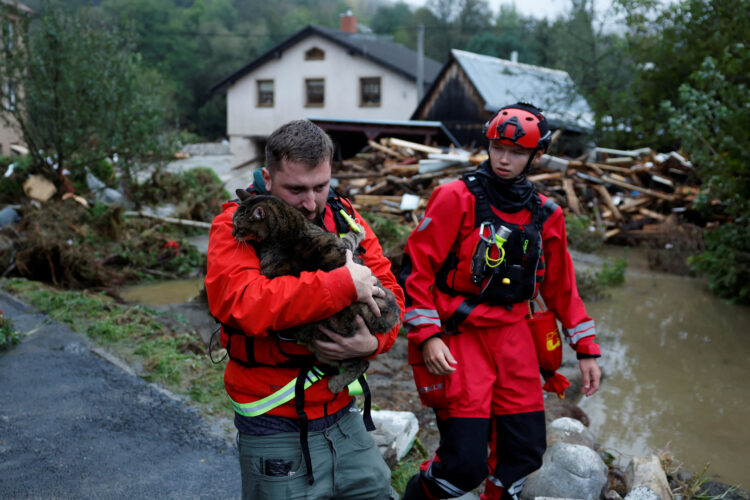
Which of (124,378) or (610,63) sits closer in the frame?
(124,378)

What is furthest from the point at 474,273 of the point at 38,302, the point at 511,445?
the point at 38,302

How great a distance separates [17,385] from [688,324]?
9238mm

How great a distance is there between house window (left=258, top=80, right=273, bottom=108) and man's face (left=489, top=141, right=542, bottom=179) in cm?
3659

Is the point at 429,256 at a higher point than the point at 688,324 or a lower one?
higher

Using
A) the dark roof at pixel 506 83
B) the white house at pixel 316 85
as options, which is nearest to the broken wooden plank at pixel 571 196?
the dark roof at pixel 506 83

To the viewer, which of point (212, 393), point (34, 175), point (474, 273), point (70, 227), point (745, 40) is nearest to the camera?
point (474, 273)

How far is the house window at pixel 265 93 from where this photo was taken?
38.3 metres

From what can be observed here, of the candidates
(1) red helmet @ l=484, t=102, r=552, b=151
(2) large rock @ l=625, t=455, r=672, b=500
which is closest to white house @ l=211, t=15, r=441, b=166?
(2) large rock @ l=625, t=455, r=672, b=500

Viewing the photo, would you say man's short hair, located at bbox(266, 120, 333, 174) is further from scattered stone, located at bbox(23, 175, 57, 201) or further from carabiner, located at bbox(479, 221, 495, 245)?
scattered stone, located at bbox(23, 175, 57, 201)

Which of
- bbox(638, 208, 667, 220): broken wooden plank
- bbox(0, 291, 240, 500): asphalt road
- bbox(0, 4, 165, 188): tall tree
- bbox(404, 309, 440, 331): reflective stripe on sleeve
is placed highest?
bbox(0, 4, 165, 188): tall tree

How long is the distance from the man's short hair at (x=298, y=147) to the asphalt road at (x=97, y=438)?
264cm

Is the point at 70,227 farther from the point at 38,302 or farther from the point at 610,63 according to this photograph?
the point at 610,63

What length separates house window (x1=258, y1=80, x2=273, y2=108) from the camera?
38344 millimetres

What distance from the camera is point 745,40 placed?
10328 millimetres
